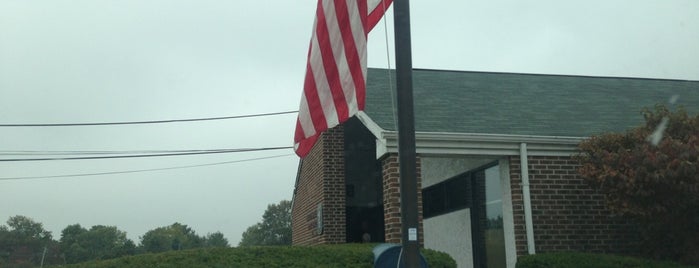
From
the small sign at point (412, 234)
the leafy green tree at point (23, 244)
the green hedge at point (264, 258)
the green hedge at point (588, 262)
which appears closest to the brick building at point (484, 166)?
the green hedge at point (588, 262)

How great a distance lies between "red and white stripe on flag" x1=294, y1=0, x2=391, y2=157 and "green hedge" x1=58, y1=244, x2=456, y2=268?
2483mm

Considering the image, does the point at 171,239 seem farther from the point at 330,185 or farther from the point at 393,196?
the point at 393,196

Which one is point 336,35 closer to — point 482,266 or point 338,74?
point 338,74

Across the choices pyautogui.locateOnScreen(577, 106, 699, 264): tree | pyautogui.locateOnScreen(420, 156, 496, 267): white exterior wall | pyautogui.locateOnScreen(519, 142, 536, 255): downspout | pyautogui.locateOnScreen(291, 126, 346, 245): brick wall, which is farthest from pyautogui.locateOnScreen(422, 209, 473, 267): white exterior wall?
pyautogui.locateOnScreen(577, 106, 699, 264): tree

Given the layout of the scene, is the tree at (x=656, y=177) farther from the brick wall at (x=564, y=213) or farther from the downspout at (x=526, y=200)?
the downspout at (x=526, y=200)

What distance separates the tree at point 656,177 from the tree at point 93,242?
6807 cm

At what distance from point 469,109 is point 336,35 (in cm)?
657

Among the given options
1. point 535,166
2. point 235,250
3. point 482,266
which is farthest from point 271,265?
point 482,266

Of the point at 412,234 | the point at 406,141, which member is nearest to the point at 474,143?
the point at 406,141

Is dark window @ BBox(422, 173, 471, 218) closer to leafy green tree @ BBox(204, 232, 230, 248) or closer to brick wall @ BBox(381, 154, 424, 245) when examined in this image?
brick wall @ BBox(381, 154, 424, 245)

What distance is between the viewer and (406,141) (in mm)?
5008

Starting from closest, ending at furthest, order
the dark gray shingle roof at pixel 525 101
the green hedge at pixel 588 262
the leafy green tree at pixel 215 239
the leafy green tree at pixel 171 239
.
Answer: the green hedge at pixel 588 262, the dark gray shingle roof at pixel 525 101, the leafy green tree at pixel 171 239, the leafy green tree at pixel 215 239

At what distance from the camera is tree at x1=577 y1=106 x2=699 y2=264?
27.6 ft

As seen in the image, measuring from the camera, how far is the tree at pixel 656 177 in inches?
331
